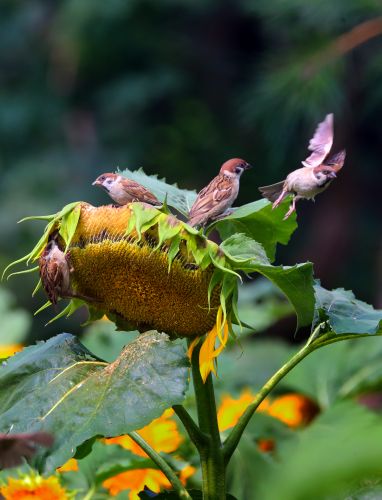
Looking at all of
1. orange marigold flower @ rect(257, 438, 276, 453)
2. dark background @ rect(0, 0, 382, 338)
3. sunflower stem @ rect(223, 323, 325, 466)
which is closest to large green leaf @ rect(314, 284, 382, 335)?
sunflower stem @ rect(223, 323, 325, 466)

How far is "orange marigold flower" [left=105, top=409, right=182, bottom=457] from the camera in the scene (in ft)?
3.18

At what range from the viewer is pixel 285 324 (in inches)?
125

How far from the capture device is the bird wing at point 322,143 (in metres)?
0.76

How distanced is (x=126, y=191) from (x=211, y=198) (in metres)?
0.07

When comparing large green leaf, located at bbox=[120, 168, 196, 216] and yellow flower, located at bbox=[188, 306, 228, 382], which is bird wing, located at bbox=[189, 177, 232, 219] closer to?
large green leaf, located at bbox=[120, 168, 196, 216]

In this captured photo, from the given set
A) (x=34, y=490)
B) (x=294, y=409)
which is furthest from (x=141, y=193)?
(x=294, y=409)

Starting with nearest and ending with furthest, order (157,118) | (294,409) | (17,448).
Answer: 1. (17,448)
2. (294,409)
3. (157,118)

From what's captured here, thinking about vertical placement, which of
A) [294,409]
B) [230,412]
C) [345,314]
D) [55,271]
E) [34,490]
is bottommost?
[294,409]

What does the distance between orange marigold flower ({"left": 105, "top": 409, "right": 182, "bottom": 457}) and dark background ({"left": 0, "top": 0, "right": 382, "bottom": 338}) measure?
3057 millimetres

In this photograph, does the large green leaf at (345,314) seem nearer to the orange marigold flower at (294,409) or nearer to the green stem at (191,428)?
the green stem at (191,428)

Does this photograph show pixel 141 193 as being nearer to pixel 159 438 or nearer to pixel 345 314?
pixel 345 314

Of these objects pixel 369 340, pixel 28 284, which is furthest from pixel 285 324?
pixel 369 340

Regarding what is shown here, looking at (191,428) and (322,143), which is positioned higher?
(322,143)

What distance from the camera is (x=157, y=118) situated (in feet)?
17.3
